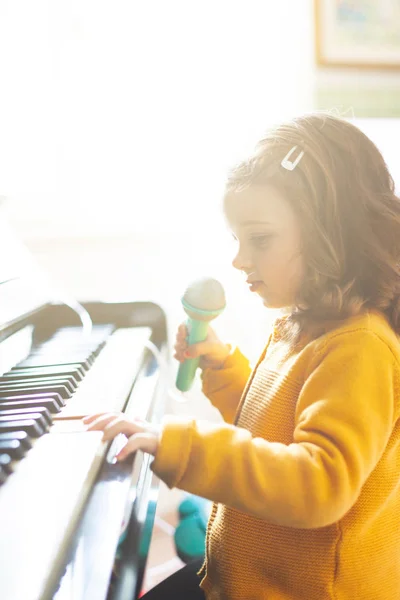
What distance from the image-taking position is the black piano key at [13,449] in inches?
20.4

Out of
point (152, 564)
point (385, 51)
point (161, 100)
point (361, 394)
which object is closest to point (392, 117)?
point (385, 51)

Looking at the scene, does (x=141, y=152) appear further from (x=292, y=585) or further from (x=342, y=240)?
(x=292, y=585)

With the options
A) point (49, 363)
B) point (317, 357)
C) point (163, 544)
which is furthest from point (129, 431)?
point (163, 544)

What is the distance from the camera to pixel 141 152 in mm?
1396

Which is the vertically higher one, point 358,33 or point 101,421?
point 358,33

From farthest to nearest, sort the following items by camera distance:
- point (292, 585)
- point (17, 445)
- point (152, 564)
A: point (152, 564), point (292, 585), point (17, 445)

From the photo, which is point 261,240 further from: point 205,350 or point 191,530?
point 191,530

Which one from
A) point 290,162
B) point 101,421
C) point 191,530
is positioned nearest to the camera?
point 101,421

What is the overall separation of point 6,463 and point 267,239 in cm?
38

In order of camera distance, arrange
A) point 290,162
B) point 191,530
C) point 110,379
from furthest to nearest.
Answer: point 191,530
point 110,379
point 290,162

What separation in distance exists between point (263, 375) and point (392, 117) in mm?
1103

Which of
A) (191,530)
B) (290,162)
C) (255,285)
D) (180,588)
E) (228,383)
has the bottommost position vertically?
(191,530)

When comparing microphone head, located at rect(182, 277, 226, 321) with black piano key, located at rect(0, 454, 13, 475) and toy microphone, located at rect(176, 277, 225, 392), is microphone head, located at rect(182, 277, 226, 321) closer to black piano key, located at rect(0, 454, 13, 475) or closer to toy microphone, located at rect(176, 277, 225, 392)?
toy microphone, located at rect(176, 277, 225, 392)

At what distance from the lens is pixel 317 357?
2.01 feet
